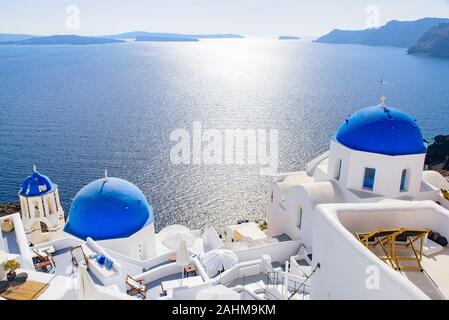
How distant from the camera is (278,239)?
25.0m

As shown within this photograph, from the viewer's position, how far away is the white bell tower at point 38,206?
954 inches

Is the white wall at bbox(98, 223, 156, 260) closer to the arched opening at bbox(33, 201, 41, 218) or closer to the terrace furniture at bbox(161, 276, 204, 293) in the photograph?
the terrace furniture at bbox(161, 276, 204, 293)

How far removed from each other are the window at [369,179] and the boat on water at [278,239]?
0.06m

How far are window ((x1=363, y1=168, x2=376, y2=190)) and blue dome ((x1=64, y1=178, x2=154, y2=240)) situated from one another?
1377cm

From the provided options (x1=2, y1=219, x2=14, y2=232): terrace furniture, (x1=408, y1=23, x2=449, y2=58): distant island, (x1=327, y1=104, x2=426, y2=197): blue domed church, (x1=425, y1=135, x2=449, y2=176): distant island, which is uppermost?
(x1=408, y1=23, x2=449, y2=58): distant island

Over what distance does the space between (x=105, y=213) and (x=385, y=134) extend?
17.0 m

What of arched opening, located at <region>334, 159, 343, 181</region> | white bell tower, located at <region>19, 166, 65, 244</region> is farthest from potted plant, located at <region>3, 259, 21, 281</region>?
arched opening, located at <region>334, 159, 343, 181</region>

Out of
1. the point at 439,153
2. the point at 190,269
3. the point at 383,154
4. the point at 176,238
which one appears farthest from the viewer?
the point at 439,153

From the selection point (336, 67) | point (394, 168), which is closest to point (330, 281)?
point (394, 168)

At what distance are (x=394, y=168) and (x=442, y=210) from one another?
1218 cm

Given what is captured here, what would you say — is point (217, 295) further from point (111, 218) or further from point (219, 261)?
point (111, 218)

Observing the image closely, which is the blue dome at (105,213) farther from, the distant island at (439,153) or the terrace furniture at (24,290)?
the distant island at (439,153)

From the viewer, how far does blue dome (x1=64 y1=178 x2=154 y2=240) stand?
72.6 feet

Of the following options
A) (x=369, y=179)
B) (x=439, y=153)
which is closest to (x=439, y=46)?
(x=439, y=153)
